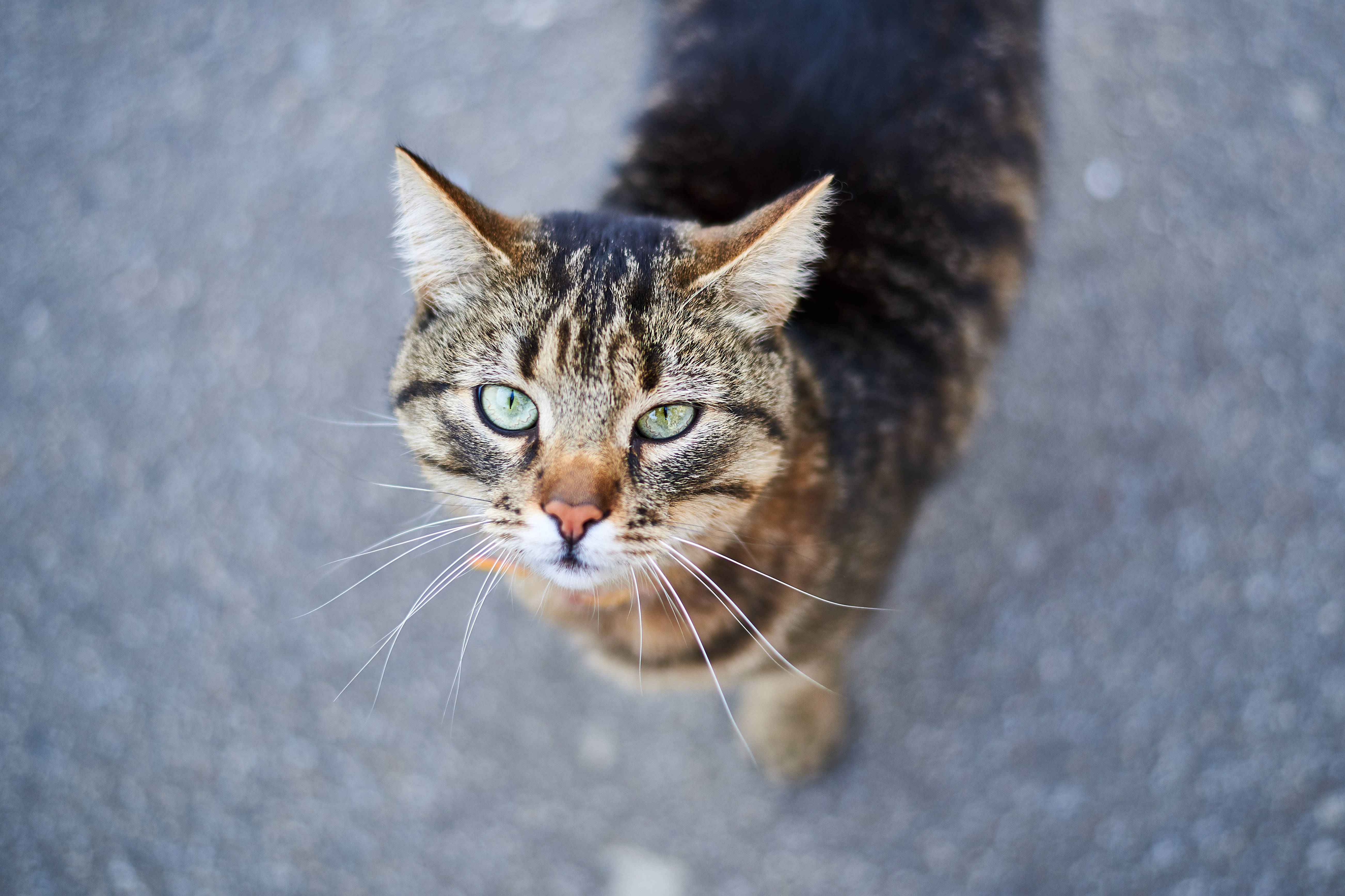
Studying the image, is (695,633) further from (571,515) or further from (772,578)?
(571,515)

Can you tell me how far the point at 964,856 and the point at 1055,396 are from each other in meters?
1.20

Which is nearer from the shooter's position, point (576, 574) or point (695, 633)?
point (576, 574)

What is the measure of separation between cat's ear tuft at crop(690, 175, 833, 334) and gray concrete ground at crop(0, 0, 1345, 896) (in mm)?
962

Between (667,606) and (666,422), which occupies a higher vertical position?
(666,422)

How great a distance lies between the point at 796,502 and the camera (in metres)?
A: 1.48

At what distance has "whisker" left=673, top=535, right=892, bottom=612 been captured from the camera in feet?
4.09

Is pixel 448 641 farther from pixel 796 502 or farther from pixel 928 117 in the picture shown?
pixel 928 117

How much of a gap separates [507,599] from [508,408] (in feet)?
3.34

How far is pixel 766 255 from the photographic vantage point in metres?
1.22

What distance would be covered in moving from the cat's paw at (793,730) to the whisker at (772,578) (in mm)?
315

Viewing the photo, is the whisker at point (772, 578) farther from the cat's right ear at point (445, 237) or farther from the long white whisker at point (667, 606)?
the cat's right ear at point (445, 237)

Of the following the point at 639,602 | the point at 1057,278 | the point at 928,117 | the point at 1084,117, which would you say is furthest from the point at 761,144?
the point at 1084,117

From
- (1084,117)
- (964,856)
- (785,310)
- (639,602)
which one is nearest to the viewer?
(785,310)

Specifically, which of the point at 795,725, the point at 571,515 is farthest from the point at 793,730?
the point at 571,515
